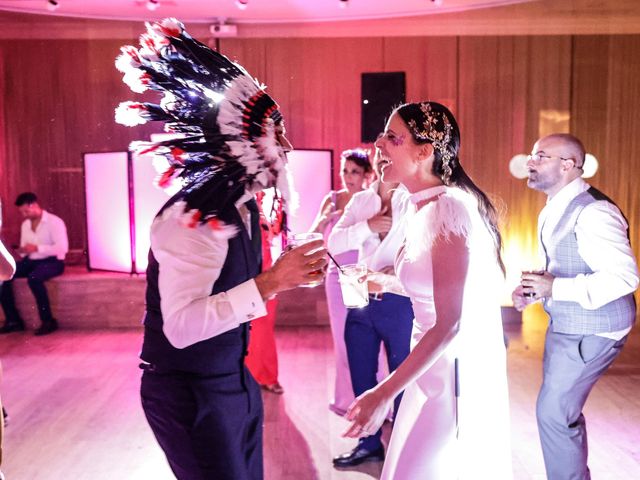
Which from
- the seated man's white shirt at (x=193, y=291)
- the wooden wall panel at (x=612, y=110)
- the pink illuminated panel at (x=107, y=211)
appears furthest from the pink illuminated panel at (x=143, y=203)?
the seated man's white shirt at (x=193, y=291)

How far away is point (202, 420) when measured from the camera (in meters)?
1.71

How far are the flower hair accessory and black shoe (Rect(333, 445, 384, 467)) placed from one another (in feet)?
6.36

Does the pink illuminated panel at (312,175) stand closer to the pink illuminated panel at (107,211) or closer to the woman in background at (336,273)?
the pink illuminated panel at (107,211)

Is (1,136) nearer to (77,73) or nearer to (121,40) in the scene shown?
(77,73)

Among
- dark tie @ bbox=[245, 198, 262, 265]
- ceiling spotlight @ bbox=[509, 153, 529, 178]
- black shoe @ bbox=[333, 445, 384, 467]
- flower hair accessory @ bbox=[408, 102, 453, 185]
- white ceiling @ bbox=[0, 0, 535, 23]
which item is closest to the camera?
dark tie @ bbox=[245, 198, 262, 265]

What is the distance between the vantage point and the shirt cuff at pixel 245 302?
1.62 metres

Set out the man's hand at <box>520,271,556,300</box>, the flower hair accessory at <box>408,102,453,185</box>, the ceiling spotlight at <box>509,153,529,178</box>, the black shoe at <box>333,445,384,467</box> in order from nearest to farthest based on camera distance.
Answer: the flower hair accessory at <box>408,102,453,185</box>
the man's hand at <box>520,271,556,300</box>
the black shoe at <box>333,445,384,467</box>
the ceiling spotlight at <box>509,153,529,178</box>

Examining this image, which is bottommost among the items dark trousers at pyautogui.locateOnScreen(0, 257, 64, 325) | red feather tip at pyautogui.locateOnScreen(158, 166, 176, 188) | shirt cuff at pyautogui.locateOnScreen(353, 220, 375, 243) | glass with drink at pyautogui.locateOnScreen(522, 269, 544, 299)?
dark trousers at pyautogui.locateOnScreen(0, 257, 64, 325)

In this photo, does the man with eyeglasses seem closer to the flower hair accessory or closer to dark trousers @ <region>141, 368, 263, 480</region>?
the flower hair accessory

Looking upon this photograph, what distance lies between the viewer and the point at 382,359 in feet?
14.2

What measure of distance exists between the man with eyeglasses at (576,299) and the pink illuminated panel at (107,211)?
5687 millimetres

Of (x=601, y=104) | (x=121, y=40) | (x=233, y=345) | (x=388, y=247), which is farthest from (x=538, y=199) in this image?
(x=233, y=345)

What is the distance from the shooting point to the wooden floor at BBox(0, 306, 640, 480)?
3.44 meters

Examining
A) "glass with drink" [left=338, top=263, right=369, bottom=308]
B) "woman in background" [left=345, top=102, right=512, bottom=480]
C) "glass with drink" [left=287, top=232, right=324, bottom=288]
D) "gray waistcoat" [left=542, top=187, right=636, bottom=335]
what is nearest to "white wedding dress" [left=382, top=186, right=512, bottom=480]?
"woman in background" [left=345, top=102, right=512, bottom=480]
